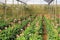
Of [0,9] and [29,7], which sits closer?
[0,9]

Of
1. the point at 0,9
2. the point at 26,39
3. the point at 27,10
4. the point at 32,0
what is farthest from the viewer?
the point at 32,0

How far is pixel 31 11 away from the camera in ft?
153

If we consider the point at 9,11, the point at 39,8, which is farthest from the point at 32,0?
the point at 9,11

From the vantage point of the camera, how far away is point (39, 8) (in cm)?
4816

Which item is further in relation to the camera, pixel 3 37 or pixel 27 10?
pixel 27 10

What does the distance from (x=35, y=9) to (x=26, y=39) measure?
39.0m

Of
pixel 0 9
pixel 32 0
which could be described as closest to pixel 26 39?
pixel 0 9

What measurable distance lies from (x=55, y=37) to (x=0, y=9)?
30629 millimetres

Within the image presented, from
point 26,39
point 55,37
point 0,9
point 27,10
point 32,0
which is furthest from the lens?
point 32,0

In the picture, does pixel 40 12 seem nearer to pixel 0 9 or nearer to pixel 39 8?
pixel 39 8

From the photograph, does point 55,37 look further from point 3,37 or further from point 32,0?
point 32,0

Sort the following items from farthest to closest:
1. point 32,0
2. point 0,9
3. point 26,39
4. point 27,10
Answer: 1. point 32,0
2. point 27,10
3. point 0,9
4. point 26,39

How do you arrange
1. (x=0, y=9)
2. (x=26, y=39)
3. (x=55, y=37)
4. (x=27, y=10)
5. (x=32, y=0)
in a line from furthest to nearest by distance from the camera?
(x=32, y=0) < (x=27, y=10) < (x=0, y=9) < (x=55, y=37) < (x=26, y=39)

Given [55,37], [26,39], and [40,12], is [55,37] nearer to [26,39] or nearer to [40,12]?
[26,39]
